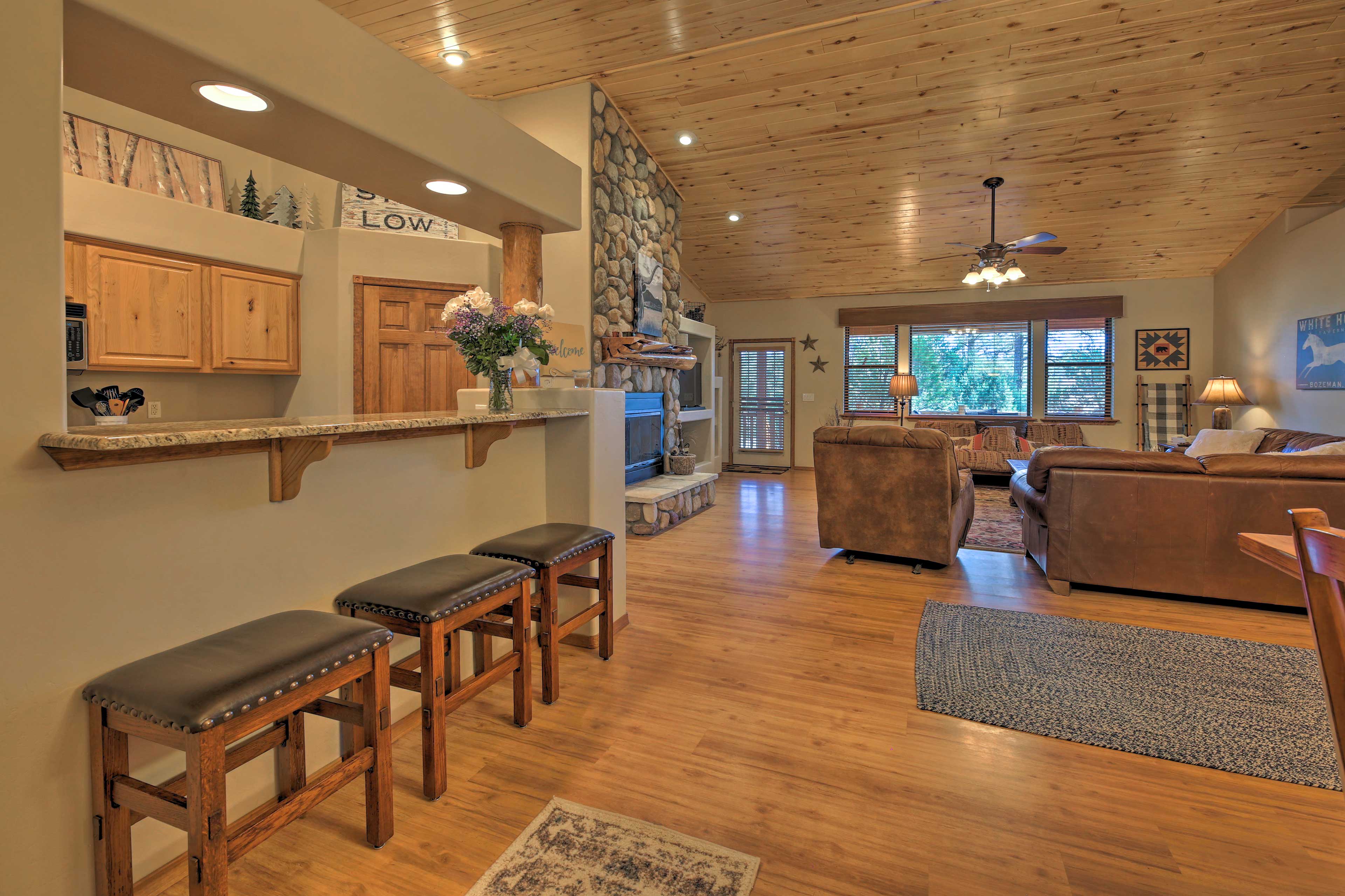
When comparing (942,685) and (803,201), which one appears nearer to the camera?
(942,685)

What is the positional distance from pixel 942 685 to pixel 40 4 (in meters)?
3.17

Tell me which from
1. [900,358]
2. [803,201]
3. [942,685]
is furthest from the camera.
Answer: [900,358]

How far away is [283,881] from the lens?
1519 millimetres

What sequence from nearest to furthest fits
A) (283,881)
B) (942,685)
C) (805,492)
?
(283,881) → (942,685) → (805,492)

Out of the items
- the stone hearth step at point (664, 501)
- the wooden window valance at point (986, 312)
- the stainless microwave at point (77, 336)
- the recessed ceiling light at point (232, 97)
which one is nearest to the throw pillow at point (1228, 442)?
the wooden window valance at point (986, 312)

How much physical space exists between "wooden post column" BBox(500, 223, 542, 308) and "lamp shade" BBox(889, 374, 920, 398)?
6.18 meters

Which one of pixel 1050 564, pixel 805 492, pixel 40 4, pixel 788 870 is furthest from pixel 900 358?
pixel 40 4

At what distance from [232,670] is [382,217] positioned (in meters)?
4.39

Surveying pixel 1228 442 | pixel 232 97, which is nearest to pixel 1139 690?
pixel 232 97

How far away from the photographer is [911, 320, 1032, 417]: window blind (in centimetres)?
877

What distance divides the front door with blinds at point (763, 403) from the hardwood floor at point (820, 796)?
6.99m

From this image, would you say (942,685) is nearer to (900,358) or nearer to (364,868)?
(364,868)

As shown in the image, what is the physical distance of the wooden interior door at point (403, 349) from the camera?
15.7 feet

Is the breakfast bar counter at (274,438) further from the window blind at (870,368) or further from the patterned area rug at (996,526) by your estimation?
the window blind at (870,368)
